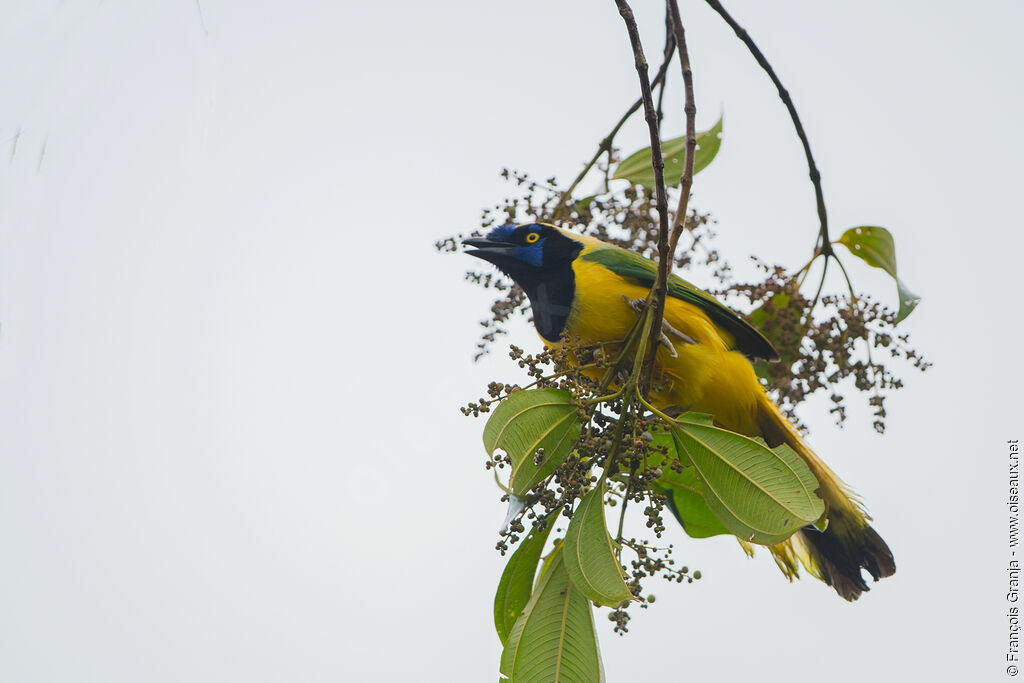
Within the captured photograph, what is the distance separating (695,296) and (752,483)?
1064mm

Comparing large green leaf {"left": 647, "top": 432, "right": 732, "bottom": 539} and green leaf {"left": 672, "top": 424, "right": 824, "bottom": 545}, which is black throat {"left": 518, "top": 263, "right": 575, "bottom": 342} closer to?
large green leaf {"left": 647, "top": 432, "right": 732, "bottom": 539}

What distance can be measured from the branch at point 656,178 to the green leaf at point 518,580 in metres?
0.58

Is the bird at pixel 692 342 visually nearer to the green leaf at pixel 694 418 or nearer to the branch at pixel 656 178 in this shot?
the green leaf at pixel 694 418

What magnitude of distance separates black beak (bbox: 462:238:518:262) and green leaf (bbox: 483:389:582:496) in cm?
103

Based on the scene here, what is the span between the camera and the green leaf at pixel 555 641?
1786 mm

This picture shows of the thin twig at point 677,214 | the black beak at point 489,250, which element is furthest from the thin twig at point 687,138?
the black beak at point 489,250

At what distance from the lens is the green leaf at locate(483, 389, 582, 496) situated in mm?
1677

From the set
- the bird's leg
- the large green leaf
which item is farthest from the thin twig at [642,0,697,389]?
the bird's leg

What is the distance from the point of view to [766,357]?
2758 millimetres

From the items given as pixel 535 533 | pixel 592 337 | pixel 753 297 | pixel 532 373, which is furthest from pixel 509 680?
pixel 753 297

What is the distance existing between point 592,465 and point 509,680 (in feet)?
1.61

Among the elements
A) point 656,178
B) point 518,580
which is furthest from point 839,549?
point 656,178

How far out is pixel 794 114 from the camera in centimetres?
241

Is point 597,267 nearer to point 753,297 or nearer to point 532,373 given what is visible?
point 753,297
